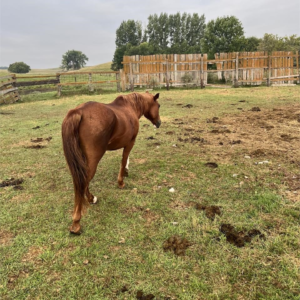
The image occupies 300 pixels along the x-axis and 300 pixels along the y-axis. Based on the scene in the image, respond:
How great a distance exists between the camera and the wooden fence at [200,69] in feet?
59.1

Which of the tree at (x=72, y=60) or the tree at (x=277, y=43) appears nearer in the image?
the tree at (x=277, y=43)

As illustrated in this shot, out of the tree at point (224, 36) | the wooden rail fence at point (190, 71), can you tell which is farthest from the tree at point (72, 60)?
the wooden rail fence at point (190, 71)

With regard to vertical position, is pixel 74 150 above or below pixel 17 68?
below

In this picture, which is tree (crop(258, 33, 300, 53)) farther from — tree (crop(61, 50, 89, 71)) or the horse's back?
tree (crop(61, 50, 89, 71))

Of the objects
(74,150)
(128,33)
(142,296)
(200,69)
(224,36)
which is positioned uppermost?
(128,33)

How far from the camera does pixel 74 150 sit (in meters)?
2.79

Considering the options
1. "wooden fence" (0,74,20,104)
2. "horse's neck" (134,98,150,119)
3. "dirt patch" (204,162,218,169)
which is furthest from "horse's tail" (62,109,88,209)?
"wooden fence" (0,74,20,104)

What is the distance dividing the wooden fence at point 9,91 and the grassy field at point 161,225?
11564 millimetres

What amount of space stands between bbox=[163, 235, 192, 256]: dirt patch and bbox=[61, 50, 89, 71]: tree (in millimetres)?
103380

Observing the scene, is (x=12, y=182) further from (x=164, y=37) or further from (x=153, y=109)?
(x=164, y=37)

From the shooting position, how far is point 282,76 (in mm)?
18750

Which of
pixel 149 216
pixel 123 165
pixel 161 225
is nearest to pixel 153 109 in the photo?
pixel 123 165

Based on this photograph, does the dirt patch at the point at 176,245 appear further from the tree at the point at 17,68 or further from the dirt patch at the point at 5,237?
the tree at the point at 17,68

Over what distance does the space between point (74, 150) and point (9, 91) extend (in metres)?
15.9
